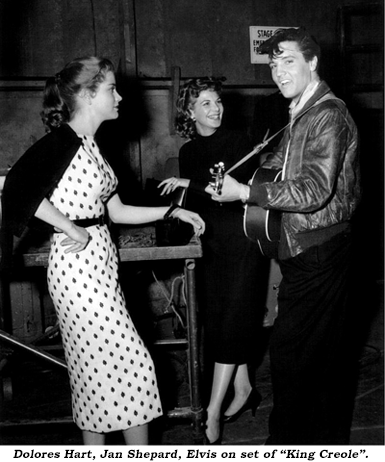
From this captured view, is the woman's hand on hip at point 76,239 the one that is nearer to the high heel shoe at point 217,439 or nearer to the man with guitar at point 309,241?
the man with guitar at point 309,241

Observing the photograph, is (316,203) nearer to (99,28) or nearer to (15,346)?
(15,346)

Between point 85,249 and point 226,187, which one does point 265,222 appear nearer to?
point 226,187

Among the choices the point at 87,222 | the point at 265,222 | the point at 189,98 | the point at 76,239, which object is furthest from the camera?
the point at 189,98

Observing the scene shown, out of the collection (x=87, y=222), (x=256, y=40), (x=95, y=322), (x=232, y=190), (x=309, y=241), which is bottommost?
(x=95, y=322)

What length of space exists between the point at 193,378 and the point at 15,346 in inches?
39.9

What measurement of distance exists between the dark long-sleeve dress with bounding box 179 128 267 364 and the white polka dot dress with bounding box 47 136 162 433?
2.73ft

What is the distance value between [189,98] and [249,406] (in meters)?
2.14

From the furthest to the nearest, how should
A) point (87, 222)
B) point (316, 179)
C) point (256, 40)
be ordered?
point (256, 40) < point (87, 222) < point (316, 179)

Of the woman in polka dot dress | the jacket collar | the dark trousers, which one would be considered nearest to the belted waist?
the woman in polka dot dress

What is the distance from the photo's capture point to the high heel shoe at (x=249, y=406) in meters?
3.35

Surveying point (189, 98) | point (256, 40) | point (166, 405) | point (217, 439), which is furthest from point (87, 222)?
point (256, 40)

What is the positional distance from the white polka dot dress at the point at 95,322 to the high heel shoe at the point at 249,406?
1.02 m

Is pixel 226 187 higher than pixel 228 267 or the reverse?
higher

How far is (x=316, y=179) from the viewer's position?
7.26 feet
